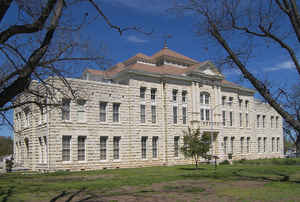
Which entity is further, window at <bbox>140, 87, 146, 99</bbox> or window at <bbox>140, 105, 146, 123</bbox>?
window at <bbox>140, 87, 146, 99</bbox>

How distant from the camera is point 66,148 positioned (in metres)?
32.5

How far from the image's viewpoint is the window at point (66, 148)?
32.3 metres

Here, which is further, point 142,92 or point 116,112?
point 142,92

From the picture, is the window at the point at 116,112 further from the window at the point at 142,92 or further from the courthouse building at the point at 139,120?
the window at the point at 142,92

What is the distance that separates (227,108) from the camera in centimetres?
4766

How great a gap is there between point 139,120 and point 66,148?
8.97 m

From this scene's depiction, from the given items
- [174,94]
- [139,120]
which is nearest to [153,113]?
[139,120]

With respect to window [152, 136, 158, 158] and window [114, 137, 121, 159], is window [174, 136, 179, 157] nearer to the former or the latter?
window [152, 136, 158, 158]

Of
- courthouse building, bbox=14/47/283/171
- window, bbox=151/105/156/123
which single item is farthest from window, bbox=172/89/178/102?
window, bbox=151/105/156/123

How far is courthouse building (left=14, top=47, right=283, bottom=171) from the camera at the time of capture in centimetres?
3275

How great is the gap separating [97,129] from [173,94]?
11.4 m

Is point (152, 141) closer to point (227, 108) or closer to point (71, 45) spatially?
point (227, 108)

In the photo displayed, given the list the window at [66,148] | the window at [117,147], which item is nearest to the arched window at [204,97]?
the window at [117,147]

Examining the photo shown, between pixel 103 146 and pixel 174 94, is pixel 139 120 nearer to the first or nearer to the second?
pixel 103 146
